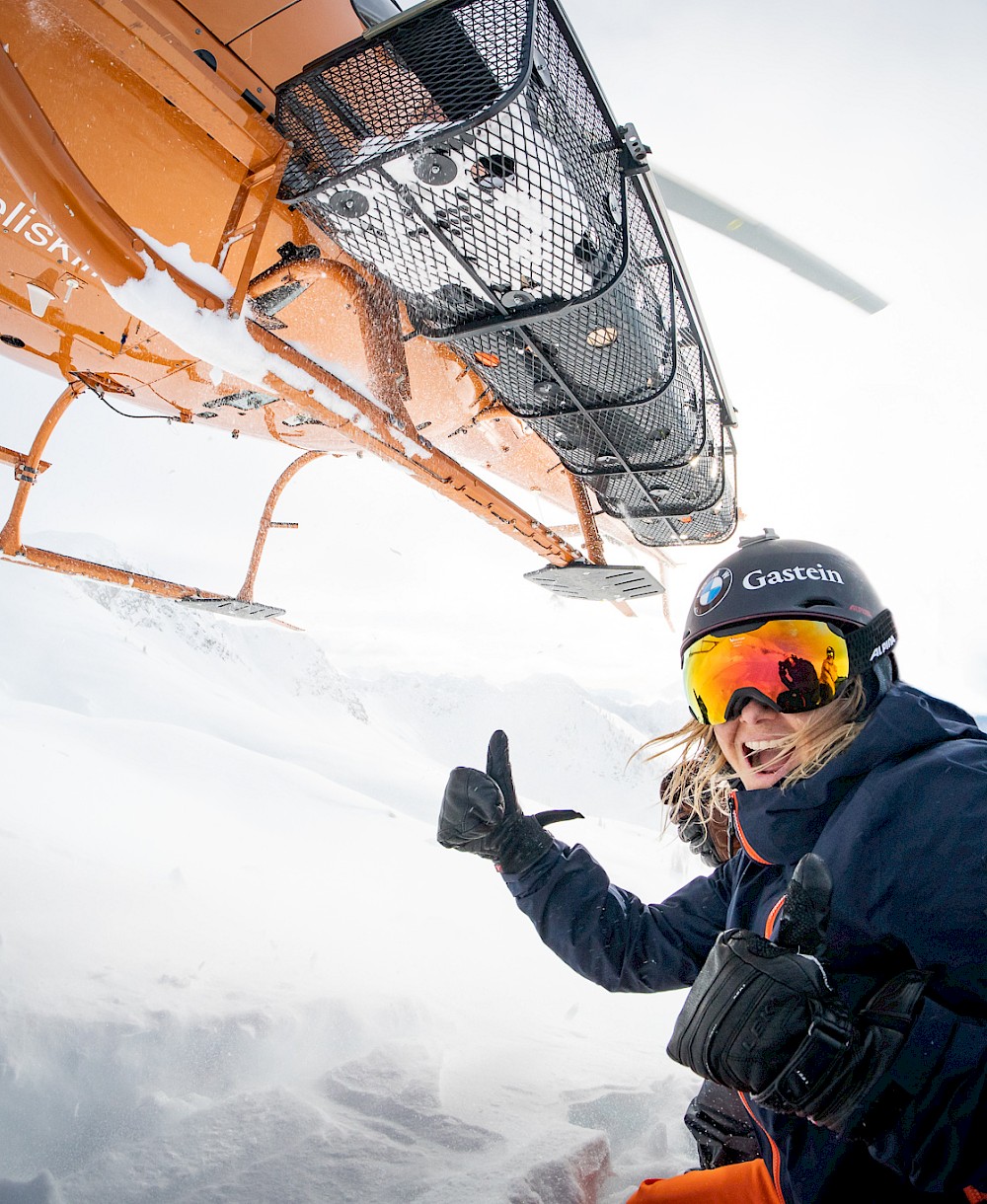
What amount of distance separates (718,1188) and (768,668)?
115 centimetres

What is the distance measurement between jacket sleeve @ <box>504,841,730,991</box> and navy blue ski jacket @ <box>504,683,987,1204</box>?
0.28m

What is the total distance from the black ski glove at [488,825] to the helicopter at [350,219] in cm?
134

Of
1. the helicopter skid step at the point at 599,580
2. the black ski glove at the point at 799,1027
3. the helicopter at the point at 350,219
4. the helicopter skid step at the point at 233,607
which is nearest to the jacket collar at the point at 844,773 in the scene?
the black ski glove at the point at 799,1027

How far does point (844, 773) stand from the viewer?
1.08 m

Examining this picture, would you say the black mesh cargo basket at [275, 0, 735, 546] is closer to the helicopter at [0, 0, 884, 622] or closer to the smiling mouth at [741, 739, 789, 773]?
the helicopter at [0, 0, 884, 622]

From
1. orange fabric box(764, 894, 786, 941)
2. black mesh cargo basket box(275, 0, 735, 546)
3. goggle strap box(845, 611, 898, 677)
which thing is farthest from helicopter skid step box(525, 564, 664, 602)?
orange fabric box(764, 894, 786, 941)

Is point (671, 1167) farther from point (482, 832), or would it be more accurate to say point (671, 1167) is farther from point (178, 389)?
point (178, 389)

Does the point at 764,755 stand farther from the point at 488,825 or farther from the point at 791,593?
the point at 488,825

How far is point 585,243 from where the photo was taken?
1.80 metres

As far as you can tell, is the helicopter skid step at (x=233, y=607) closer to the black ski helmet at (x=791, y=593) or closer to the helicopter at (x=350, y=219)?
the helicopter at (x=350, y=219)

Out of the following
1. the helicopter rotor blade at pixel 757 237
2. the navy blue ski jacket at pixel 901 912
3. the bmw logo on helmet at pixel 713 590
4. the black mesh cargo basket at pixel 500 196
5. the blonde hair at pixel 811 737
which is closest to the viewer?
the navy blue ski jacket at pixel 901 912

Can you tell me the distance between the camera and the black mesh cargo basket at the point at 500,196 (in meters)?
1.56

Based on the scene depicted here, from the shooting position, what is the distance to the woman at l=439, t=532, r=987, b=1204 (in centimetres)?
86

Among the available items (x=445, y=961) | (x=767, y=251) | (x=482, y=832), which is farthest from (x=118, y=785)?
(x=767, y=251)
